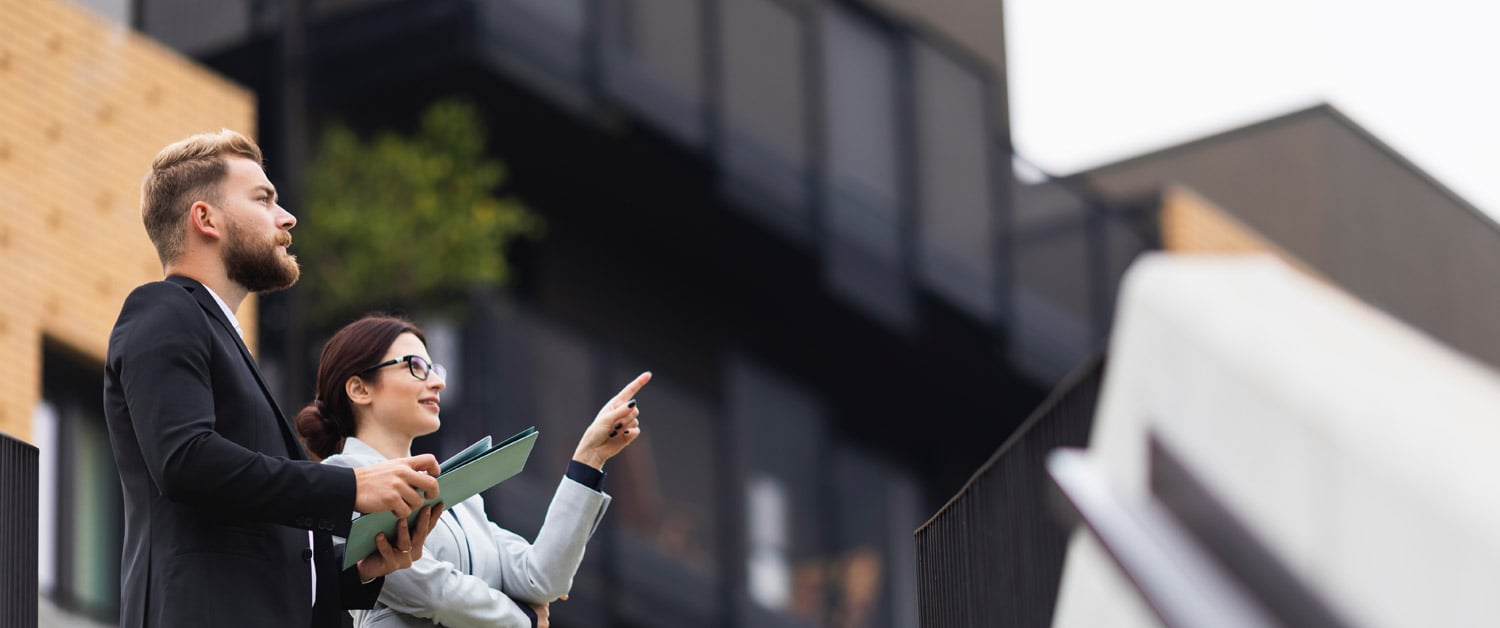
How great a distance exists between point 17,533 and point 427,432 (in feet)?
2.82

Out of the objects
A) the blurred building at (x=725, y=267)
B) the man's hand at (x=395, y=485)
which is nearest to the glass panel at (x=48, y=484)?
the blurred building at (x=725, y=267)

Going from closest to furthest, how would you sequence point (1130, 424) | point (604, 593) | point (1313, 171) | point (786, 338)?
point (1130, 424) < point (604, 593) < point (786, 338) < point (1313, 171)

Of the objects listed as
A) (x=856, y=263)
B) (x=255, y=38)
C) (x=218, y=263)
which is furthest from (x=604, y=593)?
(x=218, y=263)

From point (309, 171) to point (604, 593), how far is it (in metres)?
3.47

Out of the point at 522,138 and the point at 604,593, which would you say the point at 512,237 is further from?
the point at 604,593

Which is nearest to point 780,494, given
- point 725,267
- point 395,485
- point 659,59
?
point 725,267

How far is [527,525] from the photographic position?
44.3 feet

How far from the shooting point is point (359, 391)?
179 inches

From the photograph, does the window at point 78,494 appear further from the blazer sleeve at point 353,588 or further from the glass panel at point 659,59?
the blazer sleeve at point 353,588

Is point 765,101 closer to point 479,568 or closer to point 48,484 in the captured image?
point 48,484

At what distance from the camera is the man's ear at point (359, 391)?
4.54 metres

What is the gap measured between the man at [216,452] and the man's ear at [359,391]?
0.57m

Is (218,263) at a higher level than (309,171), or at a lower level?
higher

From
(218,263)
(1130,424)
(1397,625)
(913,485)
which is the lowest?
(913,485)
